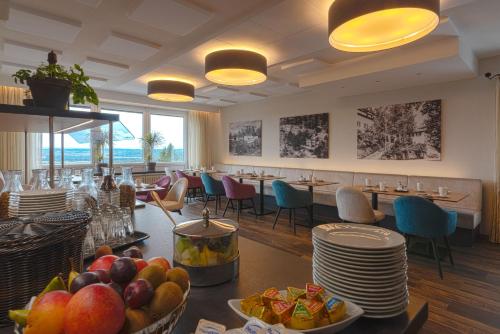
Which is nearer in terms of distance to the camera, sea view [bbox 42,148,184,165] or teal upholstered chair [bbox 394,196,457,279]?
teal upholstered chair [bbox 394,196,457,279]

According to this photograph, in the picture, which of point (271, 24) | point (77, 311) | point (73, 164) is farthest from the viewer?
point (73, 164)

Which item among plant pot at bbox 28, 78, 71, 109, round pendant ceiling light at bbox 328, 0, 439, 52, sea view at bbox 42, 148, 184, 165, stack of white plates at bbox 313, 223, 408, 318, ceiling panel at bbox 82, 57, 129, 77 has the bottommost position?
stack of white plates at bbox 313, 223, 408, 318

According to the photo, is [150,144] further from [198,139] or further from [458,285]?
[458,285]

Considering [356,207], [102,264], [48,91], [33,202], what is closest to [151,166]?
[356,207]

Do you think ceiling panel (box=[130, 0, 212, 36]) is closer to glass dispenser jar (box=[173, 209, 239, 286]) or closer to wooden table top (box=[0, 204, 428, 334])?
wooden table top (box=[0, 204, 428, 334])

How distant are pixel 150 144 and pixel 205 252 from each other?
757cm

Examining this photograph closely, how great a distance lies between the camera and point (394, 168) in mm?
5387

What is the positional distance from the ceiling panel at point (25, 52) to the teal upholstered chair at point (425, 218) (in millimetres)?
5208

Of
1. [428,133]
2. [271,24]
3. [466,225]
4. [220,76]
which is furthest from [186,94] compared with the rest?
[466,225]

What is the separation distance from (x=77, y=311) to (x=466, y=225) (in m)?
4.99

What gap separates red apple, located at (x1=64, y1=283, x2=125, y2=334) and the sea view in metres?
6.62

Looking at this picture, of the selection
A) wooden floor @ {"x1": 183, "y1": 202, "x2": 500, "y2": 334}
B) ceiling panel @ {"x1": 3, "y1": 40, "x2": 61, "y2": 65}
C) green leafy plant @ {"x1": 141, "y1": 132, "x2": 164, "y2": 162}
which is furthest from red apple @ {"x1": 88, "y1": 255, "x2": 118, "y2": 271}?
green leafy plant @ {"x1": 141, "y1": 132, "x2": 164, "y2": 162}

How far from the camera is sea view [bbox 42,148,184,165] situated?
21.5ft

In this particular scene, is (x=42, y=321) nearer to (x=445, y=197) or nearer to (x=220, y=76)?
(x=220, y=76)
